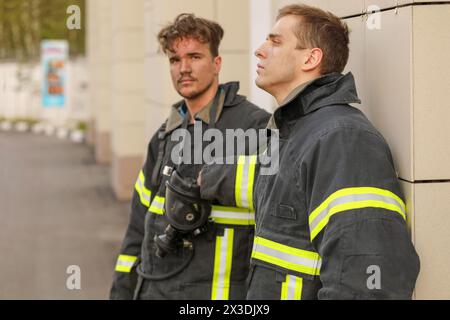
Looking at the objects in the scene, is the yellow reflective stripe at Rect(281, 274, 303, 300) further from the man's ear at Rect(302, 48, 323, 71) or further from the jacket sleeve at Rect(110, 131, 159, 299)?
the jacket sleeve at Rect(110, 131, 159, 299)

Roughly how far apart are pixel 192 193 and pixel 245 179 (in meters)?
0.32

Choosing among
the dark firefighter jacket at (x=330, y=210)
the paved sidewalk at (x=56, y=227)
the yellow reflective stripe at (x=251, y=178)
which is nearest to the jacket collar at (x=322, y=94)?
the dark firefighter jacket at (x=330, y=210)

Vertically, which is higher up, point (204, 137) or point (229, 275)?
point (204, 137)

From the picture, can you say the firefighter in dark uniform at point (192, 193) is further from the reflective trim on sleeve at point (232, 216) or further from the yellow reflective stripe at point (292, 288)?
the yellow reflective stripe at point (292, 288)

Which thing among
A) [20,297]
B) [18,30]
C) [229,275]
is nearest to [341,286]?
[229,275]

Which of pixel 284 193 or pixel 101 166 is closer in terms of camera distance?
pixel 284 193

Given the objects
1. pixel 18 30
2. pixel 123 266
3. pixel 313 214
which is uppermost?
pixel 18 30

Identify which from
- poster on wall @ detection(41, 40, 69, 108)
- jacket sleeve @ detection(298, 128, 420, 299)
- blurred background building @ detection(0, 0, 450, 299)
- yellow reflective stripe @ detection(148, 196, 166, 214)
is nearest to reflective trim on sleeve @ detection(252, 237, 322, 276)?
jacket sleeve @ detection(298, 128, 420, 299)

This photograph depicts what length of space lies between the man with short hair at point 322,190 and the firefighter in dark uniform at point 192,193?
0.69 meters

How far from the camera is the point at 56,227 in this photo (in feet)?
37.6

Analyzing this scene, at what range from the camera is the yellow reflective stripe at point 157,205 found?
12.8ft
